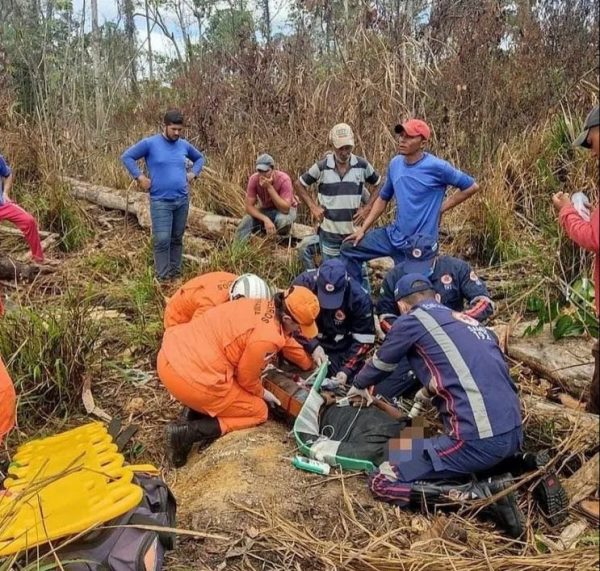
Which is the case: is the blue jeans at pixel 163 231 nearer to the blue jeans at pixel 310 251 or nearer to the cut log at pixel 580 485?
the blue jeans at pixel 310 251

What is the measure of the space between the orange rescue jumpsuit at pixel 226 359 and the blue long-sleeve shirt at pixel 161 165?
2602mm

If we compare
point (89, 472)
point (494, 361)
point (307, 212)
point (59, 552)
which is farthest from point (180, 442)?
point (307, 212)

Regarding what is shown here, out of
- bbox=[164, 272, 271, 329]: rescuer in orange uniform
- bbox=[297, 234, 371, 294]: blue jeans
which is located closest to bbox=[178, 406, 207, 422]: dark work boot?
bbox=[164, 272, 271, 329]: rescuer in orange uniform

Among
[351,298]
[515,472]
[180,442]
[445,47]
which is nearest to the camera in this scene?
[515,472]

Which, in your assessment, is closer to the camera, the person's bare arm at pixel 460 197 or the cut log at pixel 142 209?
the person's bare arm at pixel 460 197

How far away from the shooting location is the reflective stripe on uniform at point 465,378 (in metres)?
3.05

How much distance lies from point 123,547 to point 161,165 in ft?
14.1

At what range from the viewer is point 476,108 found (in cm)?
726

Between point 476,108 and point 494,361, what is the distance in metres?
4.84

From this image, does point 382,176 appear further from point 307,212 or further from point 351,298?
point 351,298

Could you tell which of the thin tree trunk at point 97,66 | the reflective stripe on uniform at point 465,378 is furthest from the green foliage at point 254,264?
the thin tree trunk at point 97,66

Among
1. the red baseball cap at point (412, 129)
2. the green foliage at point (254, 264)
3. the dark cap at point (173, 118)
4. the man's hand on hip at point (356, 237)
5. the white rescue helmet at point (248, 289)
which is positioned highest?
the dark cap at point (173, 118)

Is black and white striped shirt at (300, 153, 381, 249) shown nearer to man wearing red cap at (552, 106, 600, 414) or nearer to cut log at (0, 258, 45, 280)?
cut log at (0, 258, 45, 280)

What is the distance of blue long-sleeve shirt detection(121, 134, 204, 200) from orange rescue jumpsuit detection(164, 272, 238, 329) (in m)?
1.92
